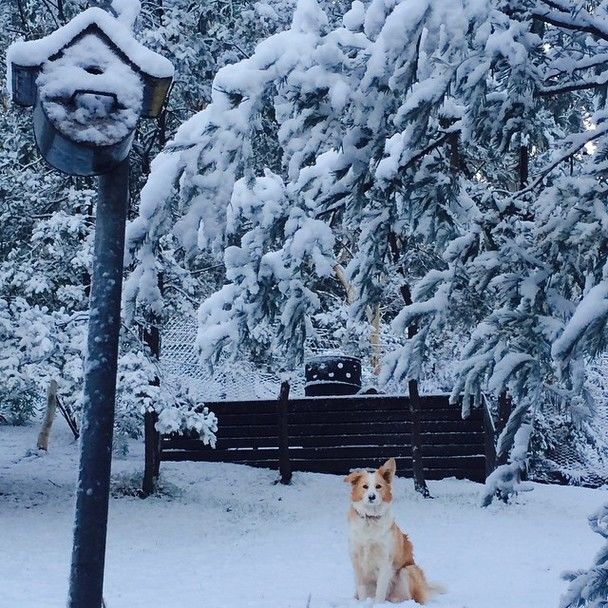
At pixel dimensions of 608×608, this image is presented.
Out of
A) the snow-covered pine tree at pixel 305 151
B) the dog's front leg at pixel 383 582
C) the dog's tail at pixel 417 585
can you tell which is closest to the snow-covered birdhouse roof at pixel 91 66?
the snow-covered pine tree at pixel 305 151

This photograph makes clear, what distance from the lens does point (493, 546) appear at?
28.5 feet

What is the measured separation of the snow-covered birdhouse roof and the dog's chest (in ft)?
14.5

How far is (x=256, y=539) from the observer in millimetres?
9453

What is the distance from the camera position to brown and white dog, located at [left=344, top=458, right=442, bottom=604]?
587 cm

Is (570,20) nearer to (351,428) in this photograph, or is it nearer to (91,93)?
(91,93)

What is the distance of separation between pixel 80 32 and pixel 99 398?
3.61ft

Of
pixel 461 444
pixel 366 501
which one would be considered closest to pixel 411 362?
pixel 366 501

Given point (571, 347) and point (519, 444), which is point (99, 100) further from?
point (519, 444)

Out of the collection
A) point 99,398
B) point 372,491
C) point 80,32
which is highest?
point 80,32

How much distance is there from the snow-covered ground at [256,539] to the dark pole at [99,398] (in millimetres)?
3992

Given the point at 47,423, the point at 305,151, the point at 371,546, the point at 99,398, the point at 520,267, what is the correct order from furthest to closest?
the point at 47,423 < the point at 371,546 < the point at 520,267 < the point at 305,151 < the point at 99,398

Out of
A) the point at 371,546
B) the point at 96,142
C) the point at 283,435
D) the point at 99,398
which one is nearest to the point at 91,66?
the point at 96,142

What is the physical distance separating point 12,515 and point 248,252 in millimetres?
7714

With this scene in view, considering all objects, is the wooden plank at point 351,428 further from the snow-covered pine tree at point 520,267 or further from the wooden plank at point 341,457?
the snow-covered pine tree at point 520,267
